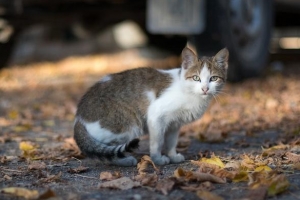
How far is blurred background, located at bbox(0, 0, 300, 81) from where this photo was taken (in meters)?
7.32

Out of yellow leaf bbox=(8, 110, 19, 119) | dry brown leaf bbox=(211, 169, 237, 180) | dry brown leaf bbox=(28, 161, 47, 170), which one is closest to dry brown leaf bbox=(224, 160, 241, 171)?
dry brown leaf bbox=(211, 169, 237, 180)

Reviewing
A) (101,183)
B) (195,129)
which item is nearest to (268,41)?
(195,129)

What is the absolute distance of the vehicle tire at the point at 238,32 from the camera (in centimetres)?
712

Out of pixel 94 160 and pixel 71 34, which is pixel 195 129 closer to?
pixel 94 160

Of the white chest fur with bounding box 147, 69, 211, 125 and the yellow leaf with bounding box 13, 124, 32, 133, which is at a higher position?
the white chest fur with bounding box 147, 69, 211, 125

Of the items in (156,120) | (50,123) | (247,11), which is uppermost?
(247,11)

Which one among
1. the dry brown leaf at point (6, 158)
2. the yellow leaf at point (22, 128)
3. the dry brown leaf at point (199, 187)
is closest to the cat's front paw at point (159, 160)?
the dry brown leaf at point (199, 187)

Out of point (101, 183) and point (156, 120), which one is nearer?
point (101, 183)

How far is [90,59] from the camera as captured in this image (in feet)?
37.2

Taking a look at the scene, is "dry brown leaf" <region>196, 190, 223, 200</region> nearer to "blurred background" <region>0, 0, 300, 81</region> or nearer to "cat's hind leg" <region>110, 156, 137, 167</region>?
"cat's hind leg" <region>110, 156, 137, 167</region>

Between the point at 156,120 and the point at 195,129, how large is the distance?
1.69 meters

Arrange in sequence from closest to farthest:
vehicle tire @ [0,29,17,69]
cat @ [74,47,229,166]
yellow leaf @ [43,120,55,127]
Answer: cat @ [74,47,229,166] → yellow leaf @ [43,120,55,127] → vehicle tire @ [0,29,17,69]

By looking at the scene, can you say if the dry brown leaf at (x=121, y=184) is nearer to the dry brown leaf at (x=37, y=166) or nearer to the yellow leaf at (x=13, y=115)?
the dry brown leaf at (x=37, y=166)

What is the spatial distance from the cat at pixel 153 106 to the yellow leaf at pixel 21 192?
93 cm
